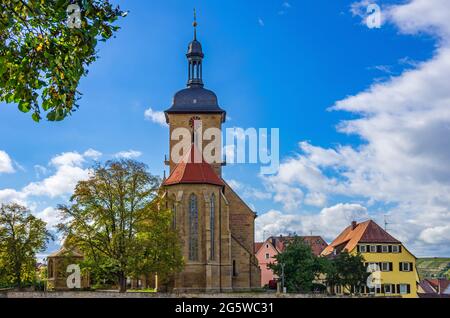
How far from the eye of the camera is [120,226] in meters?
42.6

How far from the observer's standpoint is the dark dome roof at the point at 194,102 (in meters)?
65.4

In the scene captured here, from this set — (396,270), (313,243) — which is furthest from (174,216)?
(313,243)

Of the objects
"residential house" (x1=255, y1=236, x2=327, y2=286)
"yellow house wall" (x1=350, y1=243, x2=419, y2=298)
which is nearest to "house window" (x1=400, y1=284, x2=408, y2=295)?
"yellow house wall" (x1=350, y1=243, x2=419, y2=298)

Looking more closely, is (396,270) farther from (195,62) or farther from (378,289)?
(195,62)

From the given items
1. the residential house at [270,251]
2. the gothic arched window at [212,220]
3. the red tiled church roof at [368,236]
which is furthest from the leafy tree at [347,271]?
the residential house at [270,251]

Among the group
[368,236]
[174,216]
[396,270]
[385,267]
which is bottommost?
[396,270]

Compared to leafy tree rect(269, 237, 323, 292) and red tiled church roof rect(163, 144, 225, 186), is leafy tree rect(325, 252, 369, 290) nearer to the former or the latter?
leafy tree rect(269, 237, 323, 292)

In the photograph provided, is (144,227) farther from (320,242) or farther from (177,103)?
(320,242)

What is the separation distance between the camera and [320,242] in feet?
328

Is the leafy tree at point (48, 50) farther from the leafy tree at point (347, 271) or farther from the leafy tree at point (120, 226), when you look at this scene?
the leafy tree at point (347, 271)

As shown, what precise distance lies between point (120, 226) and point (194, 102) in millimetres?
26117
